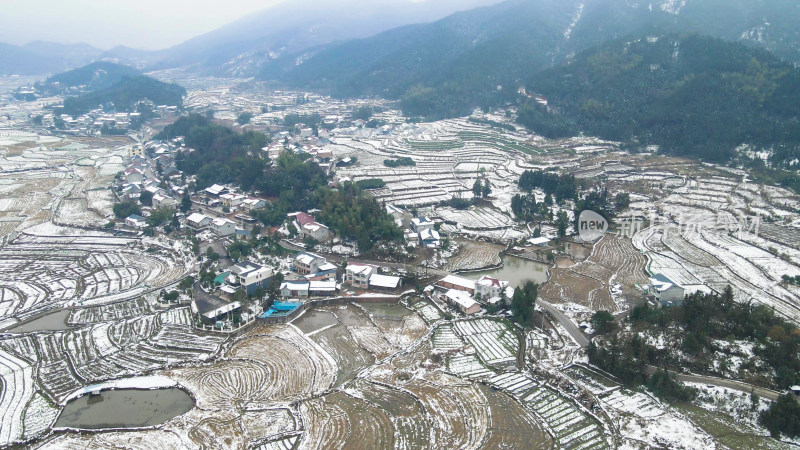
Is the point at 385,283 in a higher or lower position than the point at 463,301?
higher

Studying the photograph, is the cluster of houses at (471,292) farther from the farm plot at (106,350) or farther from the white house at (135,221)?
the white house at (135,221)

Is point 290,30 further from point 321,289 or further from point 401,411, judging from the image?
point 401,411

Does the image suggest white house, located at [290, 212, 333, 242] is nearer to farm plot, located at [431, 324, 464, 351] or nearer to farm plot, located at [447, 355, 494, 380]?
farm plot, located at [431, 324, 464, 351]

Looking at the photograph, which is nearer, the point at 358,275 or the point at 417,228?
the point at 358,275

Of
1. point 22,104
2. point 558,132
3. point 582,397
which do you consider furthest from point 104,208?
point 22,104

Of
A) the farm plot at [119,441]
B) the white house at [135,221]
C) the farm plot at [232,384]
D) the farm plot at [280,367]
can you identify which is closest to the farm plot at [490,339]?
the farm plot at [280,367]

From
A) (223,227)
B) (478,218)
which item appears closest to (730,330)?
(478,218)
